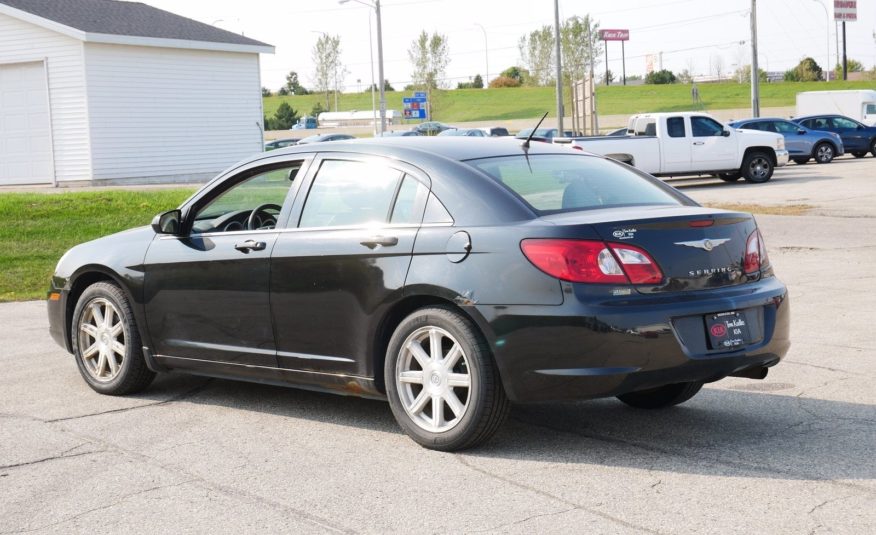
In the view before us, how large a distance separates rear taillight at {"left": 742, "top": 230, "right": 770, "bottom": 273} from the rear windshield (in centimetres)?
49

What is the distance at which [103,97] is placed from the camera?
31469mm

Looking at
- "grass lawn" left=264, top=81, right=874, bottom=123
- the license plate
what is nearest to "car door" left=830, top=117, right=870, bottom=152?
the license plate

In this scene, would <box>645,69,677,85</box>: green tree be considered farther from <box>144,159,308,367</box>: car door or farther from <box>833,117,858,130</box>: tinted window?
<box>144,159,308,367</box>: car door

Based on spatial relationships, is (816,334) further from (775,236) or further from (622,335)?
(775,236)

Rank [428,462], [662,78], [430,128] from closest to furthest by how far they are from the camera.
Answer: [428,462] < [430,128] < [662,78]

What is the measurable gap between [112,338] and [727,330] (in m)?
3.94

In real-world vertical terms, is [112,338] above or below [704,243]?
below

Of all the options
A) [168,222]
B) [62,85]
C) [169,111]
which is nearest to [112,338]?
[168,222]

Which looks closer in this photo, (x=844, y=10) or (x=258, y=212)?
(x=258, y=212)

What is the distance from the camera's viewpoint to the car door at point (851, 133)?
4234 cm

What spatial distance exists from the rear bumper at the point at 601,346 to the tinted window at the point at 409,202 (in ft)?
2.39

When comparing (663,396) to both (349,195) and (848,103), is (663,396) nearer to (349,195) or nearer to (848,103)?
(349,195)

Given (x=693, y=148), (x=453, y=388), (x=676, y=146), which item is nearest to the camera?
(x=453, y=388)

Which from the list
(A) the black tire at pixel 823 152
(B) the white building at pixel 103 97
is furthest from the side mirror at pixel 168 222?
(A) the black tire at pixel 823 152
